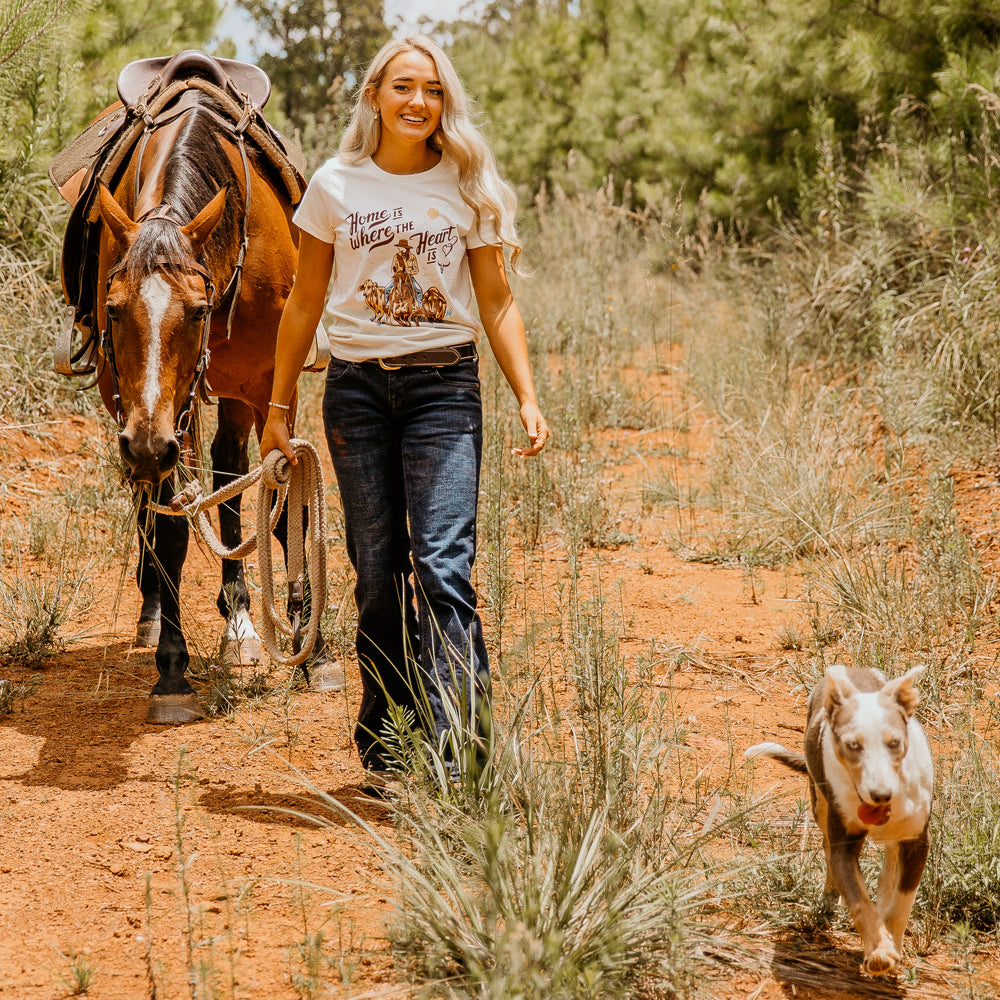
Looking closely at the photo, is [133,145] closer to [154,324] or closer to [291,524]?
[154,324]

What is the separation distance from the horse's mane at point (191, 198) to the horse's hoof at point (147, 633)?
Result: 1672mm

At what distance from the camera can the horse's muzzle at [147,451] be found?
3.21 metres

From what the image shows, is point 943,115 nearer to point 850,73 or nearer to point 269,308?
point 850,73

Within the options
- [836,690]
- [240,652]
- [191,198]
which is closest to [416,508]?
[836,690]

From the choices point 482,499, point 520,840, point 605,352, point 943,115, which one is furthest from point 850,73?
point 520,840

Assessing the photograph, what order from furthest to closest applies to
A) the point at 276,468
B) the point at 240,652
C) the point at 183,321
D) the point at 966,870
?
the point at 240,652 < the point at 183,321 < the point at 276,468 < the point at 966,870

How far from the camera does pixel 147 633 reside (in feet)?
15.9

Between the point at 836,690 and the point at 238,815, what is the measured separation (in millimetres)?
1758

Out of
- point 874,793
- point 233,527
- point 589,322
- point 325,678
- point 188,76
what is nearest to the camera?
point 874,793

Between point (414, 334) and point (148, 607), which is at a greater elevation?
point (414, 334)

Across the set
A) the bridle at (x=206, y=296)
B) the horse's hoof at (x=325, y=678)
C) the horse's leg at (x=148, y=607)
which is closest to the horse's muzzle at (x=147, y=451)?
the bridle at (x=206, y=296)

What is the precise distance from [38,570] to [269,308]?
2.02 meters

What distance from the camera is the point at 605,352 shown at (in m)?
8.70

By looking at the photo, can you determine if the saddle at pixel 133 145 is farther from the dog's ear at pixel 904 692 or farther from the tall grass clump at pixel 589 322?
the dog's ear at pixel 904 692
